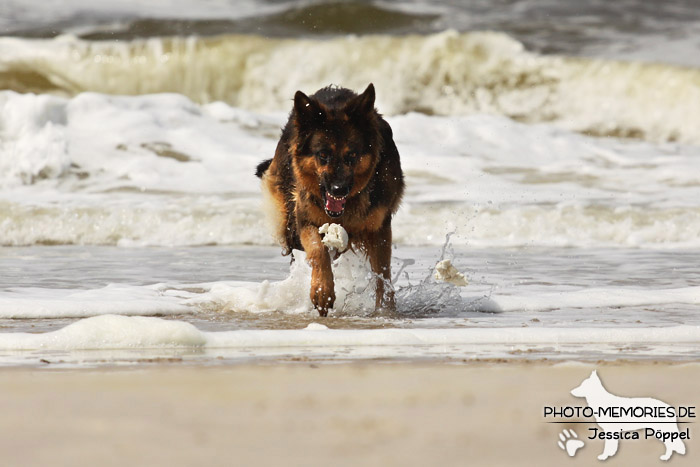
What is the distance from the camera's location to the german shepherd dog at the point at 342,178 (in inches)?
217

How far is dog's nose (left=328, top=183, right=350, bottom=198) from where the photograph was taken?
542 centimetres

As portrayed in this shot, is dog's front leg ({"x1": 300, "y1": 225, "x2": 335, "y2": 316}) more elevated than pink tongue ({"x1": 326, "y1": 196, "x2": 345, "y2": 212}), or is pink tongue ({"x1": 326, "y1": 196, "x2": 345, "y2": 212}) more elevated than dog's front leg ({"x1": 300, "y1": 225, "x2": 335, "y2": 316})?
pink tongue ({"x1": 326, "y1": 196, "x2": 345, "y2": 212})

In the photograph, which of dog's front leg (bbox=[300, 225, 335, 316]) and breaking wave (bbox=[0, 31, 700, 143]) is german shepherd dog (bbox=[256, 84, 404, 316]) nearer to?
dog's front leg (bbox=[300, 225, 335, 316])

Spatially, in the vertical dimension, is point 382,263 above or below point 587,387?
below


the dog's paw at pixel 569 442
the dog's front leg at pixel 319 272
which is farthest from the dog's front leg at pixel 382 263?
the dog's paw at pixel 569 442

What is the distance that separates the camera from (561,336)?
4590 mm

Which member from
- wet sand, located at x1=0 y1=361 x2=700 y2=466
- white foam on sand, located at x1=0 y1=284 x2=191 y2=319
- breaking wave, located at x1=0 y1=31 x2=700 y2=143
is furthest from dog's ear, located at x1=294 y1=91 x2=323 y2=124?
breaking wave, located at x1=0 y1=31 x2=700 y2=143

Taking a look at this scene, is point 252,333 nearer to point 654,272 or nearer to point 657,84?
point 654,272

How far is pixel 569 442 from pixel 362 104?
3.30 m

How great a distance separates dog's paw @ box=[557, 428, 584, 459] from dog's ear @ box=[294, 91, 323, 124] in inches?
126

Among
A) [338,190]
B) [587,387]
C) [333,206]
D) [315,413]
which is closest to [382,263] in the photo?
[333,206]

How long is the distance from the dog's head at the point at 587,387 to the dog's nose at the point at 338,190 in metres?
2.39

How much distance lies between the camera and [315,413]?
295cm

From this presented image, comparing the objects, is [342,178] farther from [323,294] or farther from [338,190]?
[323,294]
